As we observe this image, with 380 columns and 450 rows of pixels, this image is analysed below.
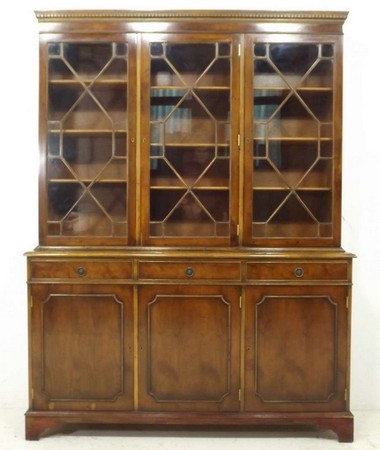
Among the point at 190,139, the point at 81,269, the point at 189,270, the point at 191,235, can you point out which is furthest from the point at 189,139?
the point at 81,269

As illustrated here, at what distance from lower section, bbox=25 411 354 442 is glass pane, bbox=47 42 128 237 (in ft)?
2.56

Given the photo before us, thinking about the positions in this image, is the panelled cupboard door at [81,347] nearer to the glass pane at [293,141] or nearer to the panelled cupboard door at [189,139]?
the panelled cupboard door at [189,139]

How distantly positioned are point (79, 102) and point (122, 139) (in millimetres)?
248

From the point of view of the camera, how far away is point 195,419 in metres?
2.58

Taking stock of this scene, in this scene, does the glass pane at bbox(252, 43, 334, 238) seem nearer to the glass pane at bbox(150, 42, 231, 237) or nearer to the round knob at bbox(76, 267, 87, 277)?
the glass pane at bbox(150, 42, 231, 237)

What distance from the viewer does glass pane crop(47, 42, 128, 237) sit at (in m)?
2.63

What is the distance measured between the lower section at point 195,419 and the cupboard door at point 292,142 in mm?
744

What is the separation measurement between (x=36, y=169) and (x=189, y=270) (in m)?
0.98

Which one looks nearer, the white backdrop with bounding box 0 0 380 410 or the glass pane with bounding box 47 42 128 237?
the glass pane with bounding box 47 42 128 237

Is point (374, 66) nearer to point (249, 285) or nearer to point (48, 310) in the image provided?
point (249, 285)

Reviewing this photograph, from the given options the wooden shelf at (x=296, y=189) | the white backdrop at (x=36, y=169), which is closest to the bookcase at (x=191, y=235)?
the wooden shelf at (x=296, y=189)

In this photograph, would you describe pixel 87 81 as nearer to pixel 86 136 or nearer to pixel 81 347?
pixel 86 136

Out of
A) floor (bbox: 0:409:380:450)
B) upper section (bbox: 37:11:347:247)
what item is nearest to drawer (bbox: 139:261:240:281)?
upper section (bbox: 37:11:347:247)

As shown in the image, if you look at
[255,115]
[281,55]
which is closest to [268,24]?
[281,55]
